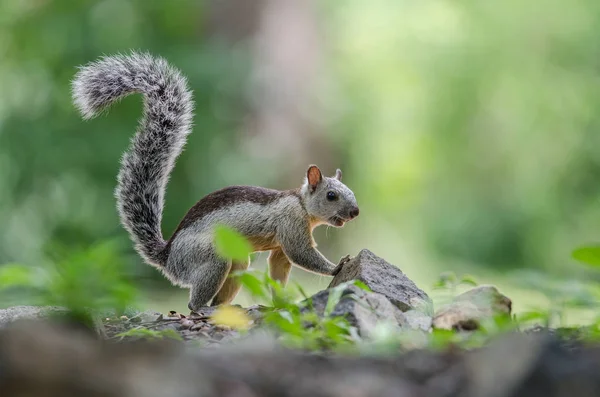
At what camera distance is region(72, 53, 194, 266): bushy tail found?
4219 mm

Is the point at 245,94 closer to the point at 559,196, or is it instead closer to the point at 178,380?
the point at 559,196

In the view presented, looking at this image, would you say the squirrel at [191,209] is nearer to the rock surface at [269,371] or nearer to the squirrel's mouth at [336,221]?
the squirrel's mouth at [336,221]

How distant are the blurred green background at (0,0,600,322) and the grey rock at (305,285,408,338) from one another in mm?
7017

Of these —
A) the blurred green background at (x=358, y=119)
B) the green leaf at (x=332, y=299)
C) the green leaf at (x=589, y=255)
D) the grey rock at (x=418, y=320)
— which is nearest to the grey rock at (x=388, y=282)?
the grey rock at (x=418, y=320)

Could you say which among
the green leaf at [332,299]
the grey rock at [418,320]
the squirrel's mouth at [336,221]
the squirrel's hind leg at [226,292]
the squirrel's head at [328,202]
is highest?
the squirrel's head at [328,202]

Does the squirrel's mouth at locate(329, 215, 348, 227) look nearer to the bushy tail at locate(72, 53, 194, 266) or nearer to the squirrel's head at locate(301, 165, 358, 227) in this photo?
the squirrel's head at locate(301, 165, 358, 227)

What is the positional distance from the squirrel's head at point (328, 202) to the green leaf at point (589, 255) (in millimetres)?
1924

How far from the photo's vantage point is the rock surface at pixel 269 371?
1287mm

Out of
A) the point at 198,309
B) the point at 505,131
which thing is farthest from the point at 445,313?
the point at 505,131

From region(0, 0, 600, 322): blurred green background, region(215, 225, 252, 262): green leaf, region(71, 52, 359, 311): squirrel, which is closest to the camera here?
region(215, 225, 252, 262): green leaf

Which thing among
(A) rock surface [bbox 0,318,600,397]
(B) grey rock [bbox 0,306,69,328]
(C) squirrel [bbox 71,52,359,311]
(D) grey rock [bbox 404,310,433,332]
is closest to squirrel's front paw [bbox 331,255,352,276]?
(C) squirrel [bbox 71,52,359,311]

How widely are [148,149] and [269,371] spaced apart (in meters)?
2.84

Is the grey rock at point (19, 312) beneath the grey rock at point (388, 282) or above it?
beneath

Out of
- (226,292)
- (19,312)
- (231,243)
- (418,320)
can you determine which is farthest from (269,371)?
(226,292)
